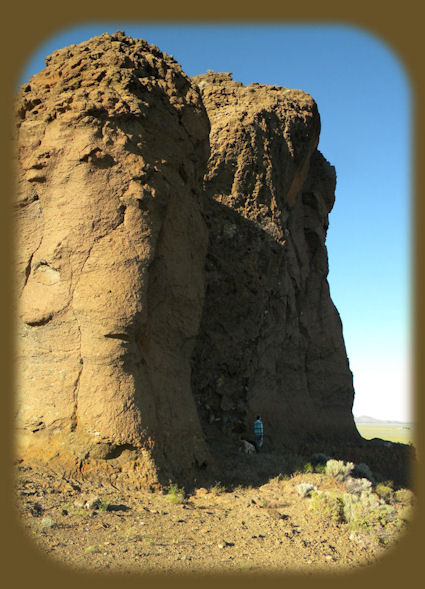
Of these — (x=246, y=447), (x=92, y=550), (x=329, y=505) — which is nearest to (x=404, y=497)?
(x=329, y=505)

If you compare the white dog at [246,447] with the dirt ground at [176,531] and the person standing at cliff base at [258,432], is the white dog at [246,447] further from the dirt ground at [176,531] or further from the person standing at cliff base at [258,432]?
the dirt ground at [176,531]

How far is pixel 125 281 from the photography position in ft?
29.9

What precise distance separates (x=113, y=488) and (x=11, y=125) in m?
6.52

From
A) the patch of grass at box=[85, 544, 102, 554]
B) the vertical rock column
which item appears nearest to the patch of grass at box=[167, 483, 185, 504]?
the vertical rock column

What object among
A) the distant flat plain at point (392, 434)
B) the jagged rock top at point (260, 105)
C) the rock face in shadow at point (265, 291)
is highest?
the jagged rock top at point (260, 105)

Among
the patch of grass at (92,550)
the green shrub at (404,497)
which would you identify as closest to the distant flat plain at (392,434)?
the green shrub at (404,497)

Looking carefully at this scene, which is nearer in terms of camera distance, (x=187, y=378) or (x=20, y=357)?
(x=20, y=357)

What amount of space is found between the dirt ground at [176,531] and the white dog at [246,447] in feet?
11.9

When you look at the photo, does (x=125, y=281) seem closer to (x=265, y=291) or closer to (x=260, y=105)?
(x=265, y=291)

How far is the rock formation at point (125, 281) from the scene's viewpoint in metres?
8.73

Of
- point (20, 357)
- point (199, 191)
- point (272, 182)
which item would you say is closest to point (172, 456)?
point (20, 357)

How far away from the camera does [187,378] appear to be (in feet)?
36.4

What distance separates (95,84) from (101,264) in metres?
3.38

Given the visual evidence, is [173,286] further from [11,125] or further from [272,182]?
[272,182]
